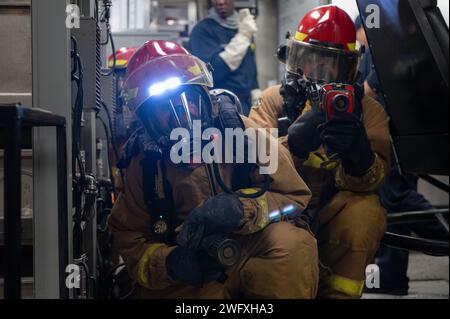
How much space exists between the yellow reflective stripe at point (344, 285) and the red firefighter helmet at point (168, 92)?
0.60m

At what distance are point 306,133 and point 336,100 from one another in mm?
120

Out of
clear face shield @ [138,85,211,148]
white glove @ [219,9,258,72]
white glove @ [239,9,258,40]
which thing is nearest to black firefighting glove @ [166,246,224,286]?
clear face shield @ [138,85,211,148]

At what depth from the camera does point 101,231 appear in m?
1.78

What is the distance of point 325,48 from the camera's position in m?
1.52

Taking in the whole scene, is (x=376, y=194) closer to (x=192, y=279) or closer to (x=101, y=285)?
(x=192, y=279)

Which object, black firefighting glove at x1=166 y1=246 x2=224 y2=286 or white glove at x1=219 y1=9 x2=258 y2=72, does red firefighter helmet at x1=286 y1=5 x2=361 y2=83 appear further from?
black firefighting glove at x1=166 y1=246 x2=224 y2=286

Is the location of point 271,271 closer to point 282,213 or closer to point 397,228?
point 282,213

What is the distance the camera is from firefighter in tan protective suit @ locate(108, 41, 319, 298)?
1.32 m

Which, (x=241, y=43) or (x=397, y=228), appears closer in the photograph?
(x=241, y=43)

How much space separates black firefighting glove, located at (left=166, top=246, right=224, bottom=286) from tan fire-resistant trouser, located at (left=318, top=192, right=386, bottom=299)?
0.35 meters

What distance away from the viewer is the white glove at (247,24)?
5.40 ft

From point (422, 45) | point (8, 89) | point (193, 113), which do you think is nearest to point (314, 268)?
point (193, 113)

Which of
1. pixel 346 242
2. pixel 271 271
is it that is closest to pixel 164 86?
pixel 271 271

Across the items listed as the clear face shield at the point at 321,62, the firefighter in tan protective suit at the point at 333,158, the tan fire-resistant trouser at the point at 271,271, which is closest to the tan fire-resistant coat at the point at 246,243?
the tan fire-resistant trouser at the point at 271,271
